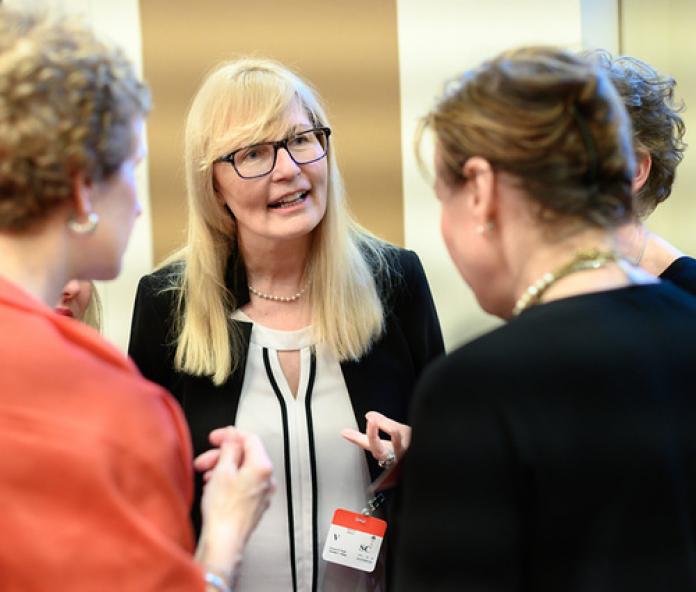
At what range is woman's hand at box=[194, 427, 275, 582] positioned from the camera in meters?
1.17

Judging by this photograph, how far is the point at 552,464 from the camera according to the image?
96cm

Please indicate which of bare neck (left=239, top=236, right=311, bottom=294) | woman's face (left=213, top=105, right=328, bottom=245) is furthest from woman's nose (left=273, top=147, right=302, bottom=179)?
bare neck (left=239, top=236, right=311, bottom=294)

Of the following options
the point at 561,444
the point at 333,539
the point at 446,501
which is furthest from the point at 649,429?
the point at 333,539

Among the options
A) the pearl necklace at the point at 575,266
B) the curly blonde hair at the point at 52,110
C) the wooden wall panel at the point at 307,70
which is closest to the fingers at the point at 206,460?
the curly blonde hair at the point at 52,110

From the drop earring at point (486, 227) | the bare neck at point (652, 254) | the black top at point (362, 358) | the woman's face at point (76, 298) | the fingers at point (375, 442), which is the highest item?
the drop earring at point (486, 227)

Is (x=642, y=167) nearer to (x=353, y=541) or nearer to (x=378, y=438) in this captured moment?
(x=378, y=438)

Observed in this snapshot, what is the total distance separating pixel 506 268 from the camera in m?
1.13

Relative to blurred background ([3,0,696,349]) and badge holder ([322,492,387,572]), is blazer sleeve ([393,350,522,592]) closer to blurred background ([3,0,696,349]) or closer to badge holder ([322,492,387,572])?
badge holder ([322,492,387,572])

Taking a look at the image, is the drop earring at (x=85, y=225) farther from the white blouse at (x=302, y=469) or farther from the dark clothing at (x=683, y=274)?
the dark clothing at (x=683, y=274)

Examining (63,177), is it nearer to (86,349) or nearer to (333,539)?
(86,349)

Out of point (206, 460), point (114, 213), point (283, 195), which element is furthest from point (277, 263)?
point (114, 213)

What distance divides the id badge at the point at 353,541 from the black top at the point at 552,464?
2.66ft

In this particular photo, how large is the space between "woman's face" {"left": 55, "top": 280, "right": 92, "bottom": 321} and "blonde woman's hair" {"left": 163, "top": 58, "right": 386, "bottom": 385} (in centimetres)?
21

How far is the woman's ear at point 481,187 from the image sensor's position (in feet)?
3.54
